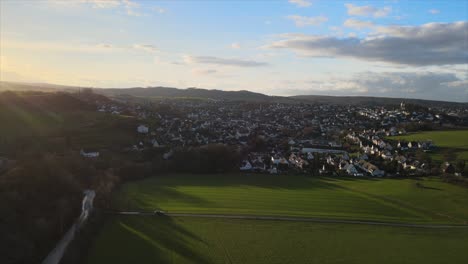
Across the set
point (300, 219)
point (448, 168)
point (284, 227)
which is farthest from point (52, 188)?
point (448, 168)

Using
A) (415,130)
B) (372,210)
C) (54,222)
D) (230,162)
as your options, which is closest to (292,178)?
(230,162)

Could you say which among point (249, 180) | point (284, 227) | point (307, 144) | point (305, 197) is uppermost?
point (307, 144)

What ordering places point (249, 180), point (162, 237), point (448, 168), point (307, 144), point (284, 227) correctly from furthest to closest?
1. point (307, 144)
2. point (448, 168)
3. point (249, 180)
4. point (284, 227)
5. point (162, 237)

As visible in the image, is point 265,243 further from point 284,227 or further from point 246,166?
point 246,166

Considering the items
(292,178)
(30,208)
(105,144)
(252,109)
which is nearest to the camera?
(30,208)

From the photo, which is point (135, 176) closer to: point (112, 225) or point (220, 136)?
point (112, 225)

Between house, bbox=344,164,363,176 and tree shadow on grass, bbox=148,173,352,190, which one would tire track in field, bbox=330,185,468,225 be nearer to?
tree shadow on grass, bbox=148,173,352,190

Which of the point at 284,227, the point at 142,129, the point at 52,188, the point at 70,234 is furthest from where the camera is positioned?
the point at 142,129

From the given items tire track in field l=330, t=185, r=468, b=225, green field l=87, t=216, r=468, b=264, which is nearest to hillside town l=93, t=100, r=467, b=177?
tire track in field l=330, t=185, r=468, b=225
